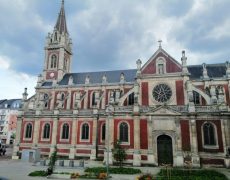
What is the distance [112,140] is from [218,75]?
23451 mm

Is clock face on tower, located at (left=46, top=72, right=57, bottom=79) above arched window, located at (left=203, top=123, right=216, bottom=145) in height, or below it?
above

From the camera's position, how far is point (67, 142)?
36.1m

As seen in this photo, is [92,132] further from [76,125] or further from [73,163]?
[73,163]

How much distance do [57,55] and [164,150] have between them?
37.5m

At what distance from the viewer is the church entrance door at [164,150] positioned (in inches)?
1117

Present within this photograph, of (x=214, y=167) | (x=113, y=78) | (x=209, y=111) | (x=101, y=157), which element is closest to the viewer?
(x=214, y=167)

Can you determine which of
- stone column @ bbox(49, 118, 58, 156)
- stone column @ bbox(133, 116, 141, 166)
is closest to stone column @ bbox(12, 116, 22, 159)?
stone column @ bbox(49, 118, 58, 156)

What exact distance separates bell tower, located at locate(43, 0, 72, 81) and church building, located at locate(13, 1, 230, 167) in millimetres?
5686

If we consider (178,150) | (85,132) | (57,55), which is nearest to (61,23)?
(57,55)

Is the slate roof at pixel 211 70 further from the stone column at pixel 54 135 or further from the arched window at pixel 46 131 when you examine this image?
the arched window at pixel 46 131

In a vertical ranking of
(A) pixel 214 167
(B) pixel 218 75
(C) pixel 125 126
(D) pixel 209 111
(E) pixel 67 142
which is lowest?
(A) pixel 214 167

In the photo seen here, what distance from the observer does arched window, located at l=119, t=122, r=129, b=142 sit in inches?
1201

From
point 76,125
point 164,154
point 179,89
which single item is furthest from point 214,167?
point 76,125

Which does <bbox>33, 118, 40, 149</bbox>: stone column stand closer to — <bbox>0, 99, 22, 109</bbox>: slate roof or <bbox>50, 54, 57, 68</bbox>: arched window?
<bbox>50, 54, 57, 68</bbox>: arched window
